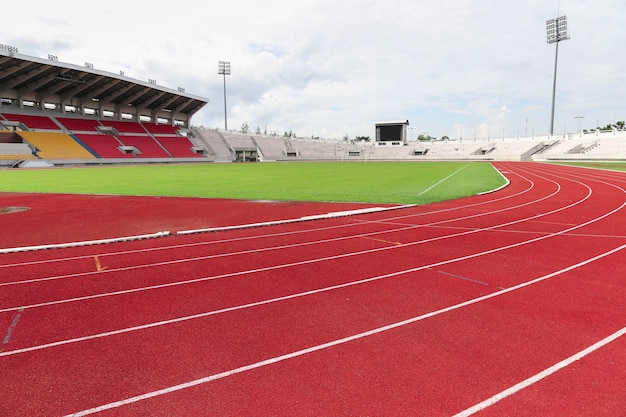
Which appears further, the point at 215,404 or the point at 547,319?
the point at 547,319

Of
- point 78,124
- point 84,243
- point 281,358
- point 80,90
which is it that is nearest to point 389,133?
point 80,90

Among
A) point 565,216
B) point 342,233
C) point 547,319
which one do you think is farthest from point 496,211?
point 547,319

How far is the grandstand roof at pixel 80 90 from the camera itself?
45.6 m

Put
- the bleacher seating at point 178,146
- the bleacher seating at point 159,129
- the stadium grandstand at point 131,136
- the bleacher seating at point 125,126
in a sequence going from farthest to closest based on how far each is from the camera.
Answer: the bleacher seating at point 159,129
the bleacher seating at point 178,146
the bleacher seating at point 125,126
the stadium grandstand at point 131,136

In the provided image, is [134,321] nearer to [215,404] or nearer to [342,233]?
[215,404]

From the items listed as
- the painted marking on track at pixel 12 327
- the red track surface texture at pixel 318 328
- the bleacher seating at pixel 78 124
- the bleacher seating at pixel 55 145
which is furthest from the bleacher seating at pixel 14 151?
the painted marking on track at pixel 12 327

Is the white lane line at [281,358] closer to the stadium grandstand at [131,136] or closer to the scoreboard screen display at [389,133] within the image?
the stadium grandstand at [131,136]

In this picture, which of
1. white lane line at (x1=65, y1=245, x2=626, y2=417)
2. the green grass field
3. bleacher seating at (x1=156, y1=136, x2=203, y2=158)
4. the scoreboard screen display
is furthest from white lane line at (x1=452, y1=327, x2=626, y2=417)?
the scoreboard screen display

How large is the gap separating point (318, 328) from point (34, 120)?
6494 centimetres

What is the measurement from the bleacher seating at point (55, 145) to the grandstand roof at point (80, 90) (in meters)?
6.76

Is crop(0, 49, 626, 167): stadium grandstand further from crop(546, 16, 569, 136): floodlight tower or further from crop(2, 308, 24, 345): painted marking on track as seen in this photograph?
crop(2, 308, 24, 345): painted marking on track

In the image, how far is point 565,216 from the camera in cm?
1048

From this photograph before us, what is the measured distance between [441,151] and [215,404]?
8635cm

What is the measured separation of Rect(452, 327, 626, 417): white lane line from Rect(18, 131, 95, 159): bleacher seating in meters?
58.7
